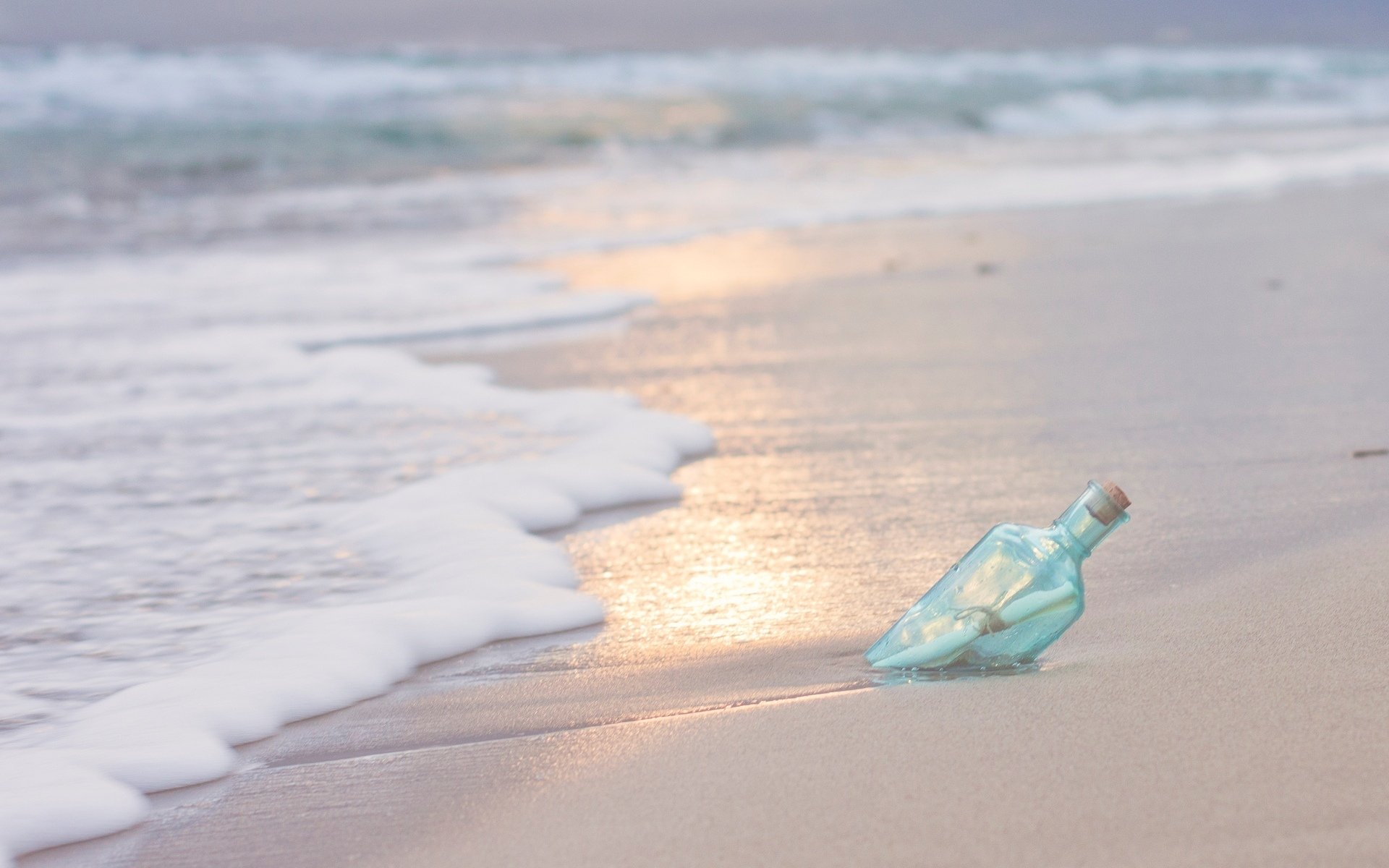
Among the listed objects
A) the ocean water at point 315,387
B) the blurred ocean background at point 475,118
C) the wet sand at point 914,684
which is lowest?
the wet sand at point 914,684

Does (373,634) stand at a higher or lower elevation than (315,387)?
lower

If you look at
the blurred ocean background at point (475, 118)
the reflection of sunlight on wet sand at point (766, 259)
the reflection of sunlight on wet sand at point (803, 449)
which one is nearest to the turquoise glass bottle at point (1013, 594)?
the reflection of sunlight on wet sand at point (803, 449)

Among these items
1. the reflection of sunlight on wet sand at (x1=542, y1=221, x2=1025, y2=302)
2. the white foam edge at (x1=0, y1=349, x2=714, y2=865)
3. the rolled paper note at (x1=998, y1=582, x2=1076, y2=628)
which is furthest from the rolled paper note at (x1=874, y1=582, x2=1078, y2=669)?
the reflection of sunlight on wet sand at (x1=542, y1=221, x2=1025, y2=302)

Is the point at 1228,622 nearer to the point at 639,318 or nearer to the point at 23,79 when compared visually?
the point at 639,318

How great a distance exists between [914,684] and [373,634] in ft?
2.53

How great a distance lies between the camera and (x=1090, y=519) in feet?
4.74

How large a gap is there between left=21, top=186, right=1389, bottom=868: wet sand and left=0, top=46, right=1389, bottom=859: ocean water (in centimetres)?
13

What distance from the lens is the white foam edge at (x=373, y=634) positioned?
145 cm

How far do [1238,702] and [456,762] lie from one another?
91 cm

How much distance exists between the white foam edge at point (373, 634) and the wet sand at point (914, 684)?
1.5 inches

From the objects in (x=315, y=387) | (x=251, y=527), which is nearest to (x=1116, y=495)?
(x=251, y=527)

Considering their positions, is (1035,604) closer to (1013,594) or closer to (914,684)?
(1013,594)

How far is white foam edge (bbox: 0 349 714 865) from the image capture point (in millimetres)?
1447

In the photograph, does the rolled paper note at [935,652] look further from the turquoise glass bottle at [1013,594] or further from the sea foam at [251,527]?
the sea foam at [251,527]
